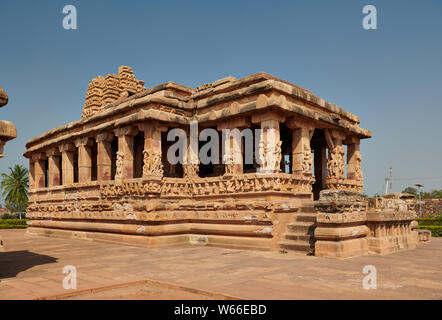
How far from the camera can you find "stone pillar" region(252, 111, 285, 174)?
34.3ft

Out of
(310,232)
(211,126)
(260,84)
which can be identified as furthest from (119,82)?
(310,232)

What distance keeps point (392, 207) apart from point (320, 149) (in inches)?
250

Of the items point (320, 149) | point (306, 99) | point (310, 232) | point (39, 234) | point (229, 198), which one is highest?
point (306, 99)

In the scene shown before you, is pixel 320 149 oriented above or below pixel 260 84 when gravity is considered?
below

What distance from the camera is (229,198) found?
36.8 ft

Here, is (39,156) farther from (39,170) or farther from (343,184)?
(343,184)

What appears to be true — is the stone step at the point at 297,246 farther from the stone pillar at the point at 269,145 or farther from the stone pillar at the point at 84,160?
the stone pillar at the point at 84,160

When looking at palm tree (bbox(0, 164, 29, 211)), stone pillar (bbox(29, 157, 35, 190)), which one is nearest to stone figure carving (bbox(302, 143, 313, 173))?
stone pillar (bbox(29, 157, 35, 190))

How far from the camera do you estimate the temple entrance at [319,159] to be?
51.3ft

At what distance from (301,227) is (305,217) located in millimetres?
438

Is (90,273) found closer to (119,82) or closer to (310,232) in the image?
(310,232)

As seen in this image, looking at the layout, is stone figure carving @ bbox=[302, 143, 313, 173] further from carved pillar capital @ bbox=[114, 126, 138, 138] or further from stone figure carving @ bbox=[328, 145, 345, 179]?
carved pillar capital @ bbox=[114, 126, 138, 138]

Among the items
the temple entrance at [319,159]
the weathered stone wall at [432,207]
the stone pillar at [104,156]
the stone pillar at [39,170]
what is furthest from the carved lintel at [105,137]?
the weathered stone wall at [432,207]

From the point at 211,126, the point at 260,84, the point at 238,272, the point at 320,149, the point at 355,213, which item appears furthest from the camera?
the point at 320,149
